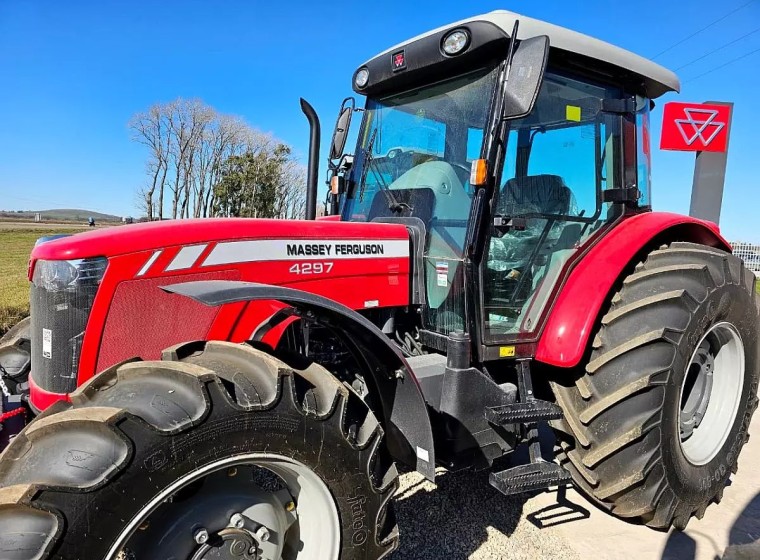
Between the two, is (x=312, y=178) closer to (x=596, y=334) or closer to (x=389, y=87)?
(x=389, y=87)

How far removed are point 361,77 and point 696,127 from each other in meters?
5.13

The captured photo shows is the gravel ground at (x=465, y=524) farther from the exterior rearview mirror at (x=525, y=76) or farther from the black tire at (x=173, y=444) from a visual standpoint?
the exterior rearview mirror at (x=525, y=76)

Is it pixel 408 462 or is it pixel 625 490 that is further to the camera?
pixel 625 490

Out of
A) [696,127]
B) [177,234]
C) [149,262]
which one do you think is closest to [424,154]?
[177,234]

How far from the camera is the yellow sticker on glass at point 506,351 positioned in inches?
102

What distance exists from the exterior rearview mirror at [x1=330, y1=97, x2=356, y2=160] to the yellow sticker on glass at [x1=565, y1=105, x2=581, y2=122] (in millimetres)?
1228

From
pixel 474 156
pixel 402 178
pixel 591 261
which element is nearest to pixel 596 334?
pixel 591 261

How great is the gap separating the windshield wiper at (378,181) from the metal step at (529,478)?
1.36 metres

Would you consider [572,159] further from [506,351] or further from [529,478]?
[529,478]

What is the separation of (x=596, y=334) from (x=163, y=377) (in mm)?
2028

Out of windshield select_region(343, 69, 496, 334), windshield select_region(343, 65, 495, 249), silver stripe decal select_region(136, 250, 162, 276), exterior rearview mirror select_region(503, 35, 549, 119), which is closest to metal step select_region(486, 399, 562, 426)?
windshield select_region(343, 69, 496, 334)

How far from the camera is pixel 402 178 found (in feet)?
9.33

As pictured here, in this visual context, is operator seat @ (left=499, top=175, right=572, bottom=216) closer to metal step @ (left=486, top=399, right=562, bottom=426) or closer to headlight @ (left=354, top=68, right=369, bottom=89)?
metal step @ (left=486, top=399, right=562, bottom=426)

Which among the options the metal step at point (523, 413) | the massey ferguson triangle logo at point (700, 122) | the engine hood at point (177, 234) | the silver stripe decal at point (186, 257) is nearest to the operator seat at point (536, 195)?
the engine hood at point (177, 234)
